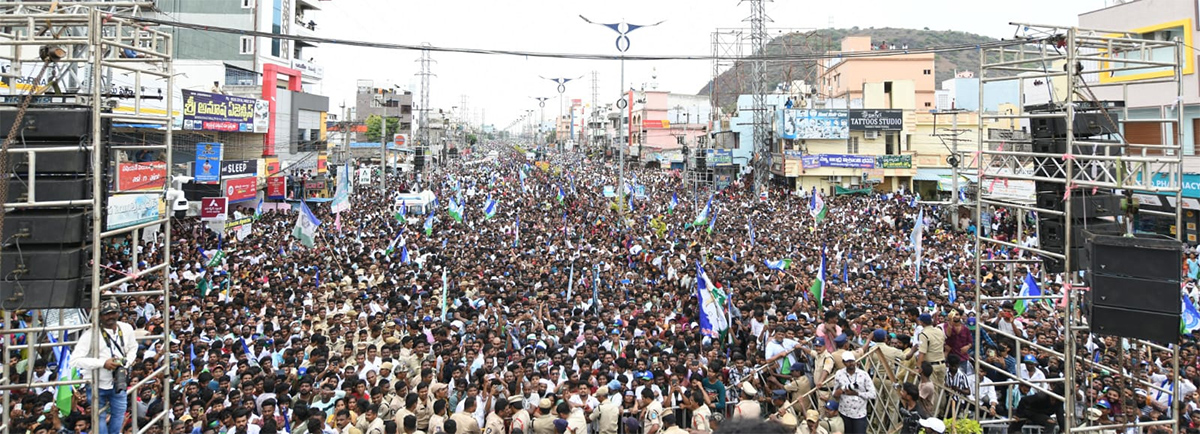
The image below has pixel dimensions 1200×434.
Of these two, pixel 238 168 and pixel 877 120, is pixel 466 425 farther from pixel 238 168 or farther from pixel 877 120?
pixel 877 120

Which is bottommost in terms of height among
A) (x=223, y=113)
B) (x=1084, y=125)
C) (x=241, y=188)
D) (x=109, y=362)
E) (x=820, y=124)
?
(x=109, y=362)

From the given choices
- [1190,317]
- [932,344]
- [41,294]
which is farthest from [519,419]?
[1190,317]

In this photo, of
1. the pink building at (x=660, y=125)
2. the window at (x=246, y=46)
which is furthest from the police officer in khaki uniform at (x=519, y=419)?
the pink building at (x=660, y=125)

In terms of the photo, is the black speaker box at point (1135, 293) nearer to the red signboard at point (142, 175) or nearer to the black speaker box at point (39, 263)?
the black speaker box at point (39, 263)

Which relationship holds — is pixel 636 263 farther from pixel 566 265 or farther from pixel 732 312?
pixel 732 312

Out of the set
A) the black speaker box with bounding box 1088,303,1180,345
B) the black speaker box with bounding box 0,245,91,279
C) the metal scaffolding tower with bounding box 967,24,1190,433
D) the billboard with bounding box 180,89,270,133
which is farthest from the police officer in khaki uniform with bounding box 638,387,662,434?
the billboard with bounding box 180,89,270,133

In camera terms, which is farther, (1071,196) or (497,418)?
(497,418)
